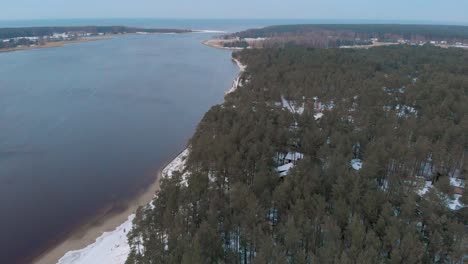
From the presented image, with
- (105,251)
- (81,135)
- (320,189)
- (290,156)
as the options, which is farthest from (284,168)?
(81,135)

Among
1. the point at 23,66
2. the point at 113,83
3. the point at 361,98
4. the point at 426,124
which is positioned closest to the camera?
the point at 426,124

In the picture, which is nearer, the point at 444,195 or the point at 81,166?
the point at 444,195

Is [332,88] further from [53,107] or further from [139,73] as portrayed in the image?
[139,73]

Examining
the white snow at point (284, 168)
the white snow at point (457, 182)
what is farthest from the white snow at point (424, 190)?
the white snow at point (284, 168)

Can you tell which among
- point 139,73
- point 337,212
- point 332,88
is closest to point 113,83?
point 139,73

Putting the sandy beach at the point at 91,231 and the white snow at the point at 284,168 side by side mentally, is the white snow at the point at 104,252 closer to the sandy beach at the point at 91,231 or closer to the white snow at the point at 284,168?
the sandy beach at the point at 91,231

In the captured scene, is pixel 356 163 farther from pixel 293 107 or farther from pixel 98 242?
pixel 98 242
